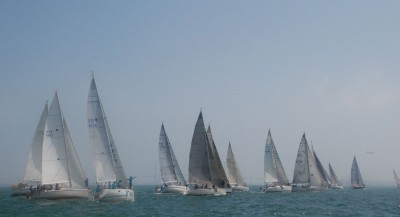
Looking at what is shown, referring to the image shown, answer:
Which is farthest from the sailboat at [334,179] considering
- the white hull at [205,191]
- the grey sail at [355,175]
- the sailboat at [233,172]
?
the white hull at [205,191]

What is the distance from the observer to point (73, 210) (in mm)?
41719

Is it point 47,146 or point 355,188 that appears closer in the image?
point 47,146

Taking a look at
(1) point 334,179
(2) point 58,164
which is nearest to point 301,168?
(1) point 334,179

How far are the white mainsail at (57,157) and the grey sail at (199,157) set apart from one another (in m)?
20.3

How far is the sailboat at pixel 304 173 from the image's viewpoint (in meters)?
92.8

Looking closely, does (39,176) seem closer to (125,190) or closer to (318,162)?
(125,190)

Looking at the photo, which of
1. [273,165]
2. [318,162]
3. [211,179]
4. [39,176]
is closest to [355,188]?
[318,162]

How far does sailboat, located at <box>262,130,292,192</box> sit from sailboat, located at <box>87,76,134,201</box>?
45.5m

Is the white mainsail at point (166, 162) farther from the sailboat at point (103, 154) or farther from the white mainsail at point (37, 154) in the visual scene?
the sailboat at point (103, 154)

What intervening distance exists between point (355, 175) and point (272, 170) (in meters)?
61.2

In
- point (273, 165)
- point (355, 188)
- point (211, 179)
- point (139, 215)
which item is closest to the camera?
point (139, 215)

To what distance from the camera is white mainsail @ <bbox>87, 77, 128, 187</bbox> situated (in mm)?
51438

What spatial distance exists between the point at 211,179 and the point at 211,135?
45.3 feet

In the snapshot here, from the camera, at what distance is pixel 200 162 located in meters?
69.2
